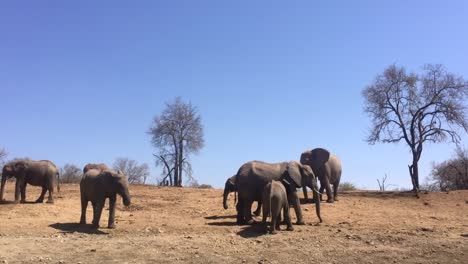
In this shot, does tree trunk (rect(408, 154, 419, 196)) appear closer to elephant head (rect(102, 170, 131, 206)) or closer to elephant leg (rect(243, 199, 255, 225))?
elephant leg (rect(243, 199, 255, 225))

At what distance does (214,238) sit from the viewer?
14086mm

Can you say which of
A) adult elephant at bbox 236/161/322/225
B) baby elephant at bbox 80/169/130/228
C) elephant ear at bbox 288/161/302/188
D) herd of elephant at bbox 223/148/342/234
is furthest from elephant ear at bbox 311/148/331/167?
baby elephant at bbox 80/169/130/228

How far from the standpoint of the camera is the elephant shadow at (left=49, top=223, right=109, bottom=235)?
1453 cm

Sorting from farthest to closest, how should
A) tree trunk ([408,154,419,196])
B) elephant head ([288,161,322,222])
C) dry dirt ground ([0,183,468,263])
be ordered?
tree trunk ([408,154,419,196])
elephant head ([288,161,322,222])
dry dirt ground ([0,183,468,263])

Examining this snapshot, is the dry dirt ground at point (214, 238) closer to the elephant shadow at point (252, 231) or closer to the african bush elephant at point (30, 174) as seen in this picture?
the elephant shadow at point (252, 231)

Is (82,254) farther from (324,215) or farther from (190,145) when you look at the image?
(190,145)

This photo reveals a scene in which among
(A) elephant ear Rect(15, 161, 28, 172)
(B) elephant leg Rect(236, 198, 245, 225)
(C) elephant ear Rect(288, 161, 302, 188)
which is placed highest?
(A) elephant ear Rect(15, 161, 28, 172)

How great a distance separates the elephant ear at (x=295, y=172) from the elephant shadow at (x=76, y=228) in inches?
230

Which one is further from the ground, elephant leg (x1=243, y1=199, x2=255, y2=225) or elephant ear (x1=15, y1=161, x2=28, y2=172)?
elephant ear (x1=15, y1=161, x2=28, y2=172)

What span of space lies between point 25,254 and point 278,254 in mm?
5787

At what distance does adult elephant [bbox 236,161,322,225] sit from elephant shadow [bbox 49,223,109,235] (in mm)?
4269

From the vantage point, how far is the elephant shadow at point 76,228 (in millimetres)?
14532

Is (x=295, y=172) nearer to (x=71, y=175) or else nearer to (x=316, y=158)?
(x=316, y=158)

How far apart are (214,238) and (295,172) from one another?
397cm
